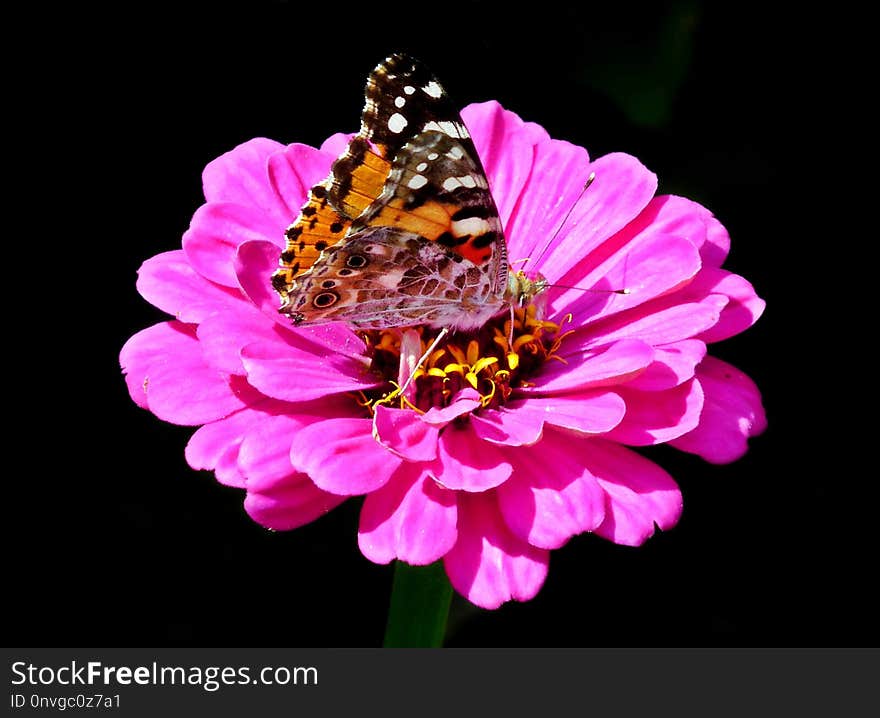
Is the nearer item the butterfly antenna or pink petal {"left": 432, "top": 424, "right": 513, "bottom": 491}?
pink petal {"left": 432, "top": 424, "right": 513, "bottom": 491}

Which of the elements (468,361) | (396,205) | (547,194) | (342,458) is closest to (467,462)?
(342,458)

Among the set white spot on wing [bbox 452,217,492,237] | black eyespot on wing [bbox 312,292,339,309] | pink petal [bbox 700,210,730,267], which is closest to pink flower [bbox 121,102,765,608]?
pink petal [bbox 700,210,730,267]

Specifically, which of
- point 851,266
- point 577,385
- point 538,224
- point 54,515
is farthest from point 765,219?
point 54,515

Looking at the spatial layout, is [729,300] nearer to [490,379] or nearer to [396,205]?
[490,379]

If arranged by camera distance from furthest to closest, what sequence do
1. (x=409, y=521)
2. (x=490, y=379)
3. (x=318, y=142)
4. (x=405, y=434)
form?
(x=318, y=142) → (x=490, y=379) → (x=405, y=434) → (x=409, y=521)

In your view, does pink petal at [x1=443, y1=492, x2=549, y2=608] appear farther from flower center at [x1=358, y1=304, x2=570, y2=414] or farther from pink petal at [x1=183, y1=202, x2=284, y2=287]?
pink petal at [x1=183, y1=202, x2=284, y2=287]

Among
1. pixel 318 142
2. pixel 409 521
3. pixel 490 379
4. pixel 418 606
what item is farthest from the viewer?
pixel 318 142

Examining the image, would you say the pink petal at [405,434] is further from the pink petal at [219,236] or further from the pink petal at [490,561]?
the pink petal at [219,236]
